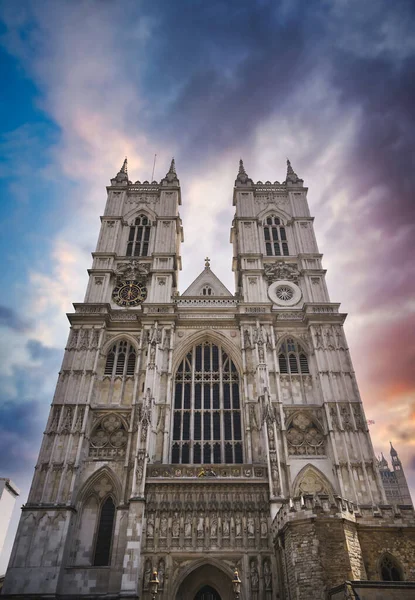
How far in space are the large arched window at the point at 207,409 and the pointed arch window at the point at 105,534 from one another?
3.99 meters

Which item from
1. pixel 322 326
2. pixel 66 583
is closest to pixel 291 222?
pixel 322 326

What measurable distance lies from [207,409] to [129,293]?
9.98 meters

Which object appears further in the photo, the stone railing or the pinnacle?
the pinnacle

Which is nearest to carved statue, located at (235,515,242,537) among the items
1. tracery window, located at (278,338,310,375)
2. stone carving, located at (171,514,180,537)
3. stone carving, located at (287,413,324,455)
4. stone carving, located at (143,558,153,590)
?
stone carving, located at (171,514,180,537)

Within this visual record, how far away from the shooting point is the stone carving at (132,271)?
104 feet

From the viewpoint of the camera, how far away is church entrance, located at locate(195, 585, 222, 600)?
66.1 feet

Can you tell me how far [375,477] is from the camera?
73.1ft

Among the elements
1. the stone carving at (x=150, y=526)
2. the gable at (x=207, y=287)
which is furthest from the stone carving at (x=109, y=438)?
the gable at (x=207, y=287)

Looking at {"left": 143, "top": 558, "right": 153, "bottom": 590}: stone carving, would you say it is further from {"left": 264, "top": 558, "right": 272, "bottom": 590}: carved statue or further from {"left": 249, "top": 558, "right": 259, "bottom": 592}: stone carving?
{"left": 264, "top": 558, "right": 272, "bottom": 590}: carved statue

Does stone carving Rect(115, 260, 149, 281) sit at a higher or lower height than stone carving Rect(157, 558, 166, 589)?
higher

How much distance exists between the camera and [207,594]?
66.4 feet

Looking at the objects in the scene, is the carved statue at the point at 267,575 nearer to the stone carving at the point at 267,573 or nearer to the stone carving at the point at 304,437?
the stone carving at the point at 267,573

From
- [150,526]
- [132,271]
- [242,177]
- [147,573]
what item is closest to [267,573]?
[147,573]

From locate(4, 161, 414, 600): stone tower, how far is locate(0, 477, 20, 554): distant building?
255 inches
